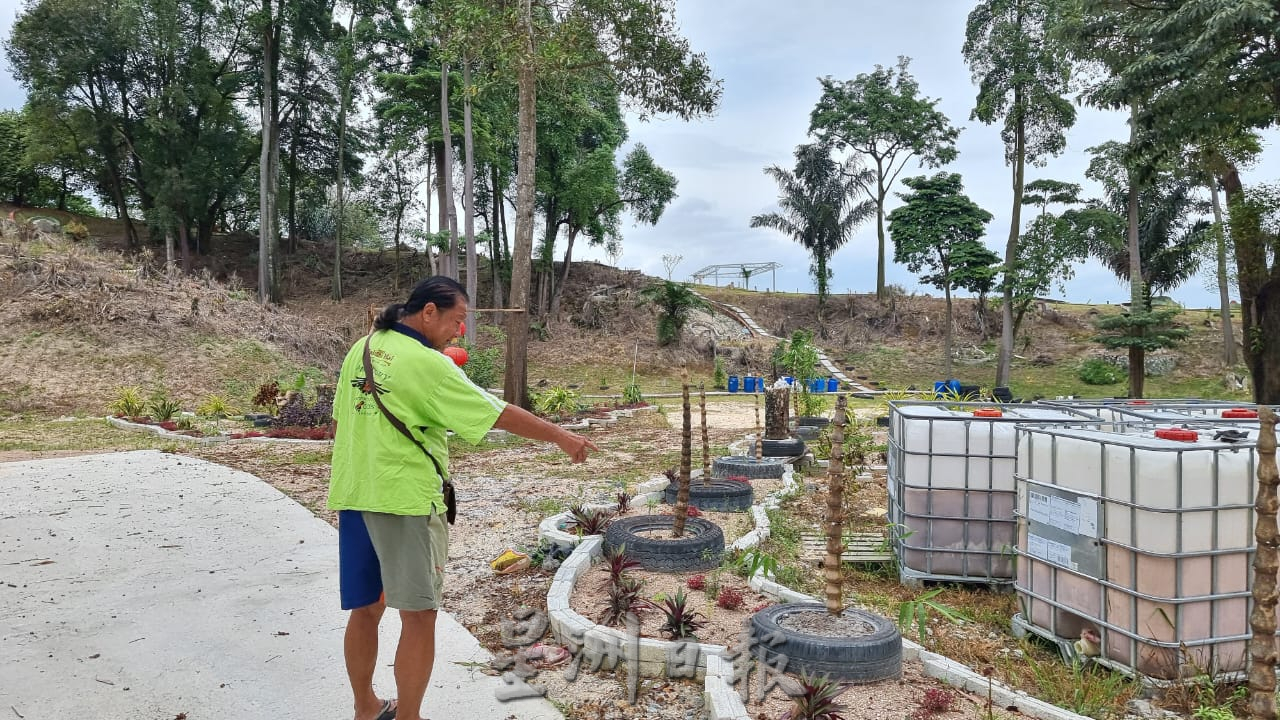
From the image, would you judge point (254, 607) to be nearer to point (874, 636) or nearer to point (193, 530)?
point (193, 530)

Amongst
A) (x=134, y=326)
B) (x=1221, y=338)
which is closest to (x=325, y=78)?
(x=134, y=326)

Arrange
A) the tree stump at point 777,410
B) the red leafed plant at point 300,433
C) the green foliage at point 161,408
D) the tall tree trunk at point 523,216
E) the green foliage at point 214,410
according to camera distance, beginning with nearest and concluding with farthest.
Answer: the tree stump at point 777,410 → the red leafed plant at point 300,433 → the tall tree trunk at point 523,216 → the green foliage at point 161,408 → the green foliage at point 214,410

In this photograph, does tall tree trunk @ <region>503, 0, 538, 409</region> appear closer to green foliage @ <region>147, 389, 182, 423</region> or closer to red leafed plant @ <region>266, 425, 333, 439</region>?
red leafed plant @ <region>266, 425, 333, 439</region>

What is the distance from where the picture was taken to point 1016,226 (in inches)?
1018

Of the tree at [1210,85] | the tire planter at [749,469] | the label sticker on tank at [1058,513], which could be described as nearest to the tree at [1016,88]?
the tree at [1210,85]

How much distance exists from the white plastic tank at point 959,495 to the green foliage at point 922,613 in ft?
1.59

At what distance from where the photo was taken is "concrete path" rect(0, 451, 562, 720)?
9.98 feet

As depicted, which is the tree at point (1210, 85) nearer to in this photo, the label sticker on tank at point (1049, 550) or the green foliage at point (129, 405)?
the label sticker on tank at point (1049, 550)

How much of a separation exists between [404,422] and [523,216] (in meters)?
10.9

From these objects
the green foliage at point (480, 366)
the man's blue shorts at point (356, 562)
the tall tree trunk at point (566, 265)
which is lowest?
the man's blue shorts at point (356, 562)

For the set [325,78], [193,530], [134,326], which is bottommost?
[193,530]

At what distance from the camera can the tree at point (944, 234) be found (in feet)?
88.7

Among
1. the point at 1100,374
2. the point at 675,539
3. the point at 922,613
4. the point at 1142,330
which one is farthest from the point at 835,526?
the point at 1100,374

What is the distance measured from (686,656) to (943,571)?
2072 millimetres
